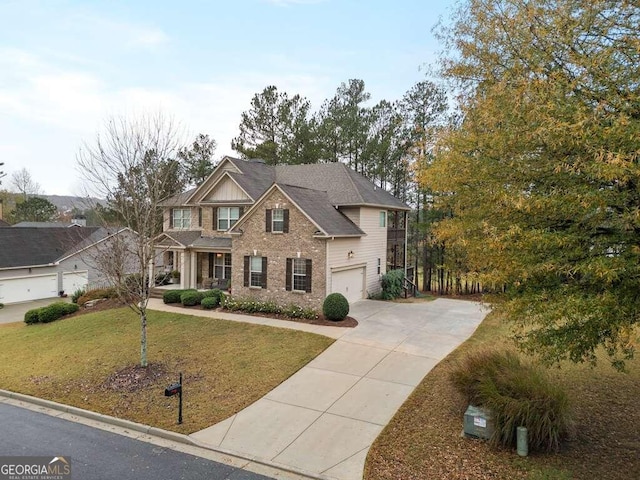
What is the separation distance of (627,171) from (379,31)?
11978 millimetres

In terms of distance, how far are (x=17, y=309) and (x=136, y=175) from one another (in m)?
18.8

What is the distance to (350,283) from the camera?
20422mm

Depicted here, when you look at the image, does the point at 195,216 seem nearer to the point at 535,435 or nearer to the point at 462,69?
the point at 462,69

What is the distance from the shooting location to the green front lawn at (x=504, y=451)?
20.1 feet

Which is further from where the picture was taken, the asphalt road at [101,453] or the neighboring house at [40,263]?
the neighboring house at [40,263]

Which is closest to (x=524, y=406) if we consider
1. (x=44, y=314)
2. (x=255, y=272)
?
(x=255, y=272)

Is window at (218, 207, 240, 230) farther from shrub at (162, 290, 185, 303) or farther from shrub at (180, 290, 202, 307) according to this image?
shrub at (180, 290, 202, 307)

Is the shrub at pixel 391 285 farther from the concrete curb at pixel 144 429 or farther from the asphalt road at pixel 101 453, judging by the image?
the asphalt road at pixel 101 453

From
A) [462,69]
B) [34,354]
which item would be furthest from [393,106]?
[34,354]

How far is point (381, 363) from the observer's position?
11414mm

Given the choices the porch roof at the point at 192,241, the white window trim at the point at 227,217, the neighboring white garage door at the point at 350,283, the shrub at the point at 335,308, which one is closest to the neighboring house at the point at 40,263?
the porch roof at the point at 192,241

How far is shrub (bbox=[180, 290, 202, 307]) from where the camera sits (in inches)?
750

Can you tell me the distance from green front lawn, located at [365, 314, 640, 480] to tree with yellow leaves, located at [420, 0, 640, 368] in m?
1.84

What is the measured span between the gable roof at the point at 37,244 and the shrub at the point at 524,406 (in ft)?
81.9
